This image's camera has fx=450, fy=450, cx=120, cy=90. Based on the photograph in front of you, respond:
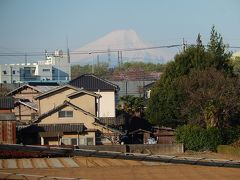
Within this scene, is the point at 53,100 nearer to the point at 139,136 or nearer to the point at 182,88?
the point at 139,136

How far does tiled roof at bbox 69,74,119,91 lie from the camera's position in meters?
38.7

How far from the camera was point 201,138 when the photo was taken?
2847cm

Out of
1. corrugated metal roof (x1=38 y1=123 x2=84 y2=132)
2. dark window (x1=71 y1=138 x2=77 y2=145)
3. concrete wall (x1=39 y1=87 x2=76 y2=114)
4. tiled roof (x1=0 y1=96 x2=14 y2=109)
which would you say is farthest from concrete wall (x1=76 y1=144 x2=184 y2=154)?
tiled roof (x1=0 y1=96 x2=14 y2=109)

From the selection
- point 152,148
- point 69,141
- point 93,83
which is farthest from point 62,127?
point 93,83

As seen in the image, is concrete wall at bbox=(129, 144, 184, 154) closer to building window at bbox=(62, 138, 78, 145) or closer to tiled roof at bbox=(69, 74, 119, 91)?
building window at bbox=(62, 138, 78, 145)

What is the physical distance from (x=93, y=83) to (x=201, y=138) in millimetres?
13587

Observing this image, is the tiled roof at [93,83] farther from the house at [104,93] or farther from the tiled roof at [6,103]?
the tiled roof at [6,103]

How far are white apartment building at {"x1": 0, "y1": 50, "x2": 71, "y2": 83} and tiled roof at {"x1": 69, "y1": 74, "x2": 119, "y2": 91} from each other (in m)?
49.9

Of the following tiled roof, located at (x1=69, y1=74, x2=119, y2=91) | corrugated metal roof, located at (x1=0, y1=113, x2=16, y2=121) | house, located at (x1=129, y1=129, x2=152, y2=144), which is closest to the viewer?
corrugated metal roof, located at (x1=0, y1=113, x2=16, y2=121)

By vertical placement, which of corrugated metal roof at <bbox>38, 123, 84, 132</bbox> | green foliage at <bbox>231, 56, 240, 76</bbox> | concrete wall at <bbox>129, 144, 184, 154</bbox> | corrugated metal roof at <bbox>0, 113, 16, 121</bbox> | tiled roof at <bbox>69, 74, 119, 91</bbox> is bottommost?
concrete wall at <bbox>129, 144, 184, 154</bbox>

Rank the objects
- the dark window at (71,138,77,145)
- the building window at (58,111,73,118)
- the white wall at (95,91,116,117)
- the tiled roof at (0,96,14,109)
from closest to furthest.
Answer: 1. the dark window at (71,138,77,145)
2. the building window at (58,111,73,118)
3. the tiled roof at (0,96,14,109)
4. the white wall at (95,91,116,117)

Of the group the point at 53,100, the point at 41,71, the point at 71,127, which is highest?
the point at 41,71

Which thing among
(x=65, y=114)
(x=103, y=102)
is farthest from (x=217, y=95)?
(x=103, y=102)

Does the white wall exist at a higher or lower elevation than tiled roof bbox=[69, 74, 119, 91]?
lower
